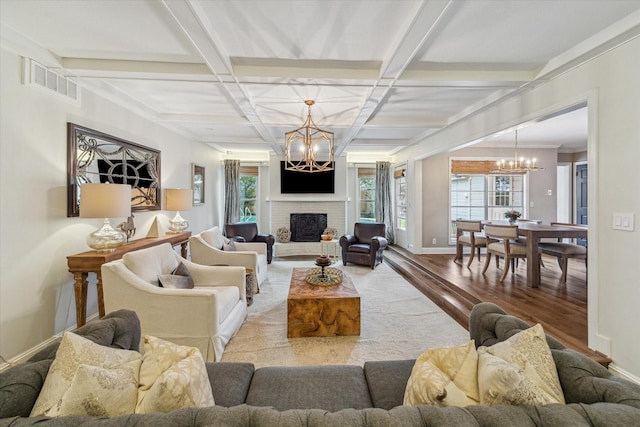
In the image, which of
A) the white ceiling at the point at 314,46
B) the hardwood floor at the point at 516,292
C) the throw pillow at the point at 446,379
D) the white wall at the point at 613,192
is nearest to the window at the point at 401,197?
→ the hardwood floor at the point at 516,292

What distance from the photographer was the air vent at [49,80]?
2.36m

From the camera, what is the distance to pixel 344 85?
9.61 ft

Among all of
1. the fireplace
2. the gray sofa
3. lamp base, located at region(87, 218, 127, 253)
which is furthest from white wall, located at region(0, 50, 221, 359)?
the fireplace

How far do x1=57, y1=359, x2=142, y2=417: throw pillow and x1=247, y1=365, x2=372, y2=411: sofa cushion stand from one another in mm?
551

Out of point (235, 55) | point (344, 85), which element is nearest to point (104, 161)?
point (235, 55)

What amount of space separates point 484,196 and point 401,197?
1918mm

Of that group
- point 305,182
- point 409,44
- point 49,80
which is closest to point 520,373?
point 409,44

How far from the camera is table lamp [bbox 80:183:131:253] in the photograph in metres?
2.55

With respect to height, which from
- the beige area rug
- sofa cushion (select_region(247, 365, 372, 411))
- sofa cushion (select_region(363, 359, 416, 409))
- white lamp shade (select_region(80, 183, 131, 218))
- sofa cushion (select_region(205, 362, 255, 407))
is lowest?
the beige area rug

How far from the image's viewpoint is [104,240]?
8.97 ft

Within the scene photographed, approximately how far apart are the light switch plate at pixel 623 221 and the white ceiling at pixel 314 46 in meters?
1.32

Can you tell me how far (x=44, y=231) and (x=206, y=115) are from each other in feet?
8.35

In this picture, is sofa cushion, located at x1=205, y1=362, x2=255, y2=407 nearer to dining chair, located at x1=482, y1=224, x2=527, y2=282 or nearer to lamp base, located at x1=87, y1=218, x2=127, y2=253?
lamp base, located at x1=87, y1=218, x2=127, y2=253

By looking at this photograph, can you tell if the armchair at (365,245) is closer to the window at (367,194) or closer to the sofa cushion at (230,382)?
the window at (367,194)
